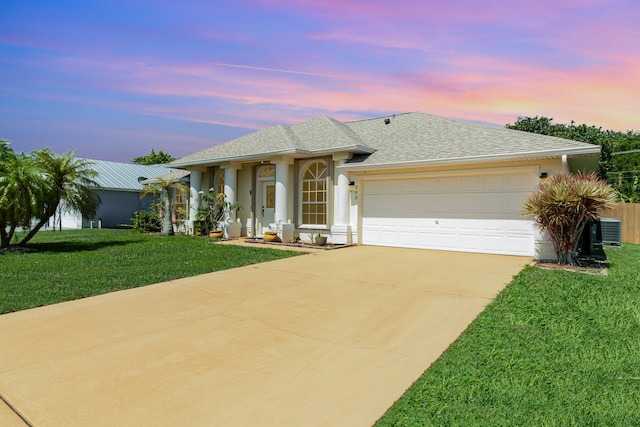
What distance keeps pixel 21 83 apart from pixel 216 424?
16503 millimetres

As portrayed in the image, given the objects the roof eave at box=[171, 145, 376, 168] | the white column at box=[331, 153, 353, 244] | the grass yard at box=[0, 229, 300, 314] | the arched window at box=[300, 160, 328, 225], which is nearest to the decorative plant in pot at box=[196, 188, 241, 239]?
the roof eave at box=[171, 145, 376, 168]

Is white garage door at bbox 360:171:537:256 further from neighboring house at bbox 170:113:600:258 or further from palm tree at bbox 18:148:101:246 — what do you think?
palm tree at bbox 18:148:101:246

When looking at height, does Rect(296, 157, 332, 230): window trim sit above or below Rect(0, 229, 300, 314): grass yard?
above

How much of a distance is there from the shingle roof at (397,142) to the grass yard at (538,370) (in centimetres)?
588

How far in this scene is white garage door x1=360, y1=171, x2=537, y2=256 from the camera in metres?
11.1

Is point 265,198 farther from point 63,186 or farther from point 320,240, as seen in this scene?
point 63,186

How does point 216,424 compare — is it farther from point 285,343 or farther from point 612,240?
point 612,240

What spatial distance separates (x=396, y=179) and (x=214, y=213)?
8.72 metres

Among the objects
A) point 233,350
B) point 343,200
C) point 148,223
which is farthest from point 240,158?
point 233,350

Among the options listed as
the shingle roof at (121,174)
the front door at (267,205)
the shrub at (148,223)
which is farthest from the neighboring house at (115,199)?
the front door at (267,205)

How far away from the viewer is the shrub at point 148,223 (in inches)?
816

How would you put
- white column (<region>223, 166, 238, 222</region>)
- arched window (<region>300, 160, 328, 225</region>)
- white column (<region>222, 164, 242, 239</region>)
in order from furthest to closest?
white column (<region>223, 166, 238, 222</region>), white column (<region>222, 164, 242, 239</region>), arched window (<region>300, 160, 328, 225</region>)

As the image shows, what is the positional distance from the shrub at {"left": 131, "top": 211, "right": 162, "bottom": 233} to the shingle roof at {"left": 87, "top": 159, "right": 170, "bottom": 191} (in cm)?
848

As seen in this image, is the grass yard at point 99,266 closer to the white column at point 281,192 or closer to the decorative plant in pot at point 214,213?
the white column at point 281,192
